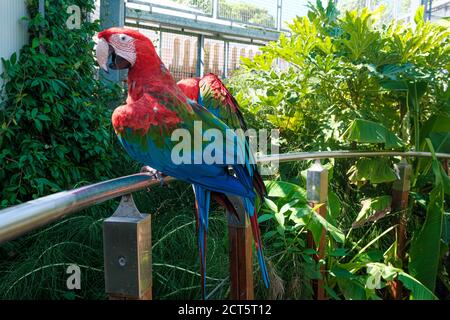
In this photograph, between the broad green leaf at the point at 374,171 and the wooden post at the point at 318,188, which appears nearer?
the wooden post at the point at 318,188

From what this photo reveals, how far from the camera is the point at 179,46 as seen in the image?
15.4 feet

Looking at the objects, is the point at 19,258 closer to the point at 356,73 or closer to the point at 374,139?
the point at 374,139

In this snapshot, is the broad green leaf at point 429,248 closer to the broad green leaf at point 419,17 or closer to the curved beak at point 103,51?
the broad green leaf at point 419,17

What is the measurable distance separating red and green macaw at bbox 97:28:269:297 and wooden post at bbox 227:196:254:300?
0.13ft

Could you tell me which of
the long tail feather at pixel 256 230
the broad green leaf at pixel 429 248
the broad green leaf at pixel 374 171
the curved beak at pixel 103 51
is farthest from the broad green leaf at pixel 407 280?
the curved beak at pixel 103 51

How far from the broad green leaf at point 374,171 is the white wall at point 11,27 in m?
1.93

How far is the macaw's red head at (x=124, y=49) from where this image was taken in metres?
1.16

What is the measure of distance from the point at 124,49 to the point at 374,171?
143 centimetres

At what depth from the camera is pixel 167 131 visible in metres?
1.09

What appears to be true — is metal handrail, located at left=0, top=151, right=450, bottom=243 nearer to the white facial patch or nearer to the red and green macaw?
the red and green macaw

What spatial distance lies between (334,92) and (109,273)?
7.18 feet

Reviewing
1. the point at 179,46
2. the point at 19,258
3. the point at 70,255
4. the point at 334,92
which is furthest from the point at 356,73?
the point at 179,46

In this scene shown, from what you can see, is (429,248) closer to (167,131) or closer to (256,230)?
(256,230)

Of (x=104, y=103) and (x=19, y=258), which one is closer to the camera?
(x=19, y=258)
